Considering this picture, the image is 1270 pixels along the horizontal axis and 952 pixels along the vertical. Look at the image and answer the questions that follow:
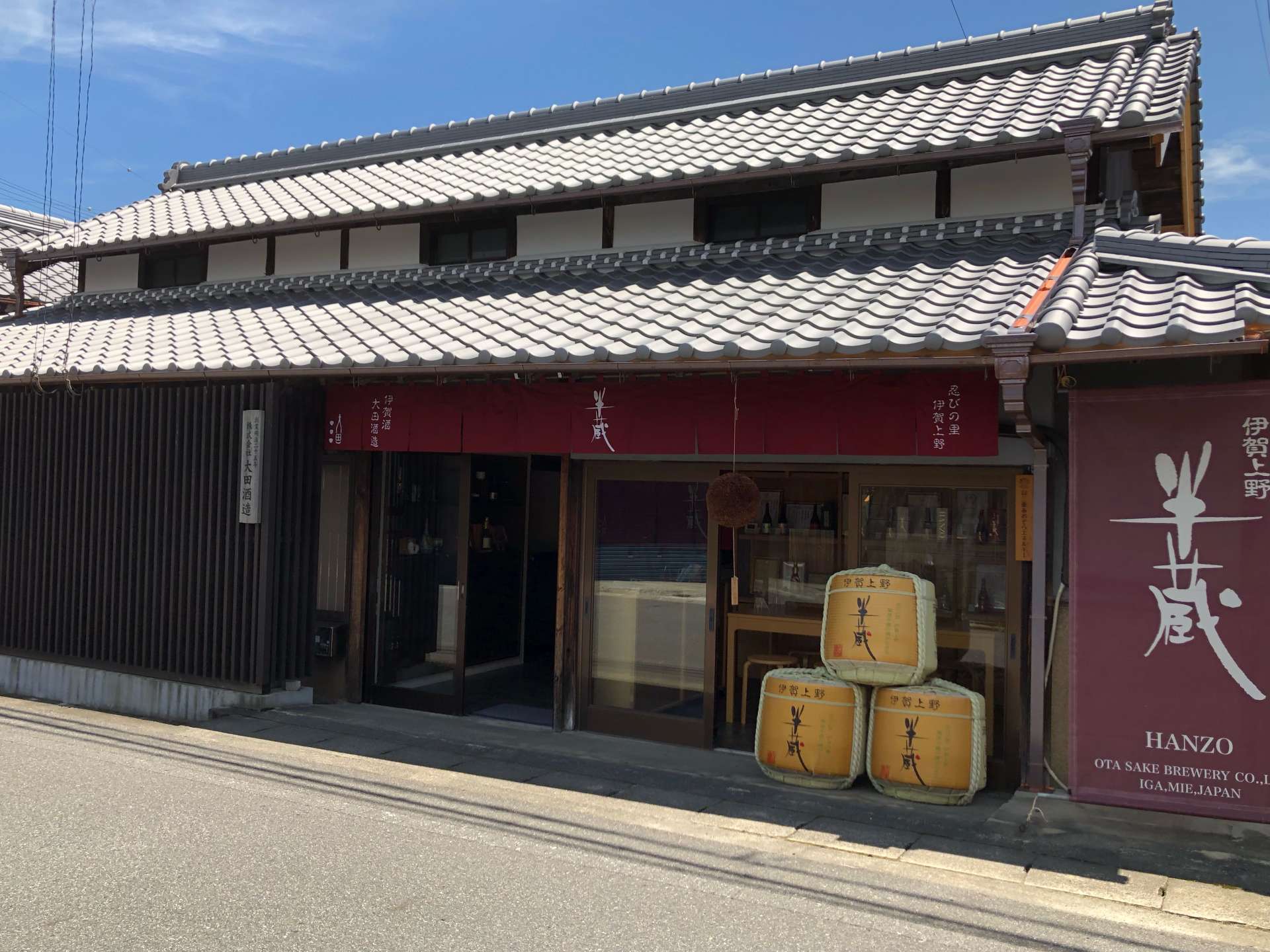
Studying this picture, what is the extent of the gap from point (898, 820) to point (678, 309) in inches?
166

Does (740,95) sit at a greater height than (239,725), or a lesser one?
greater

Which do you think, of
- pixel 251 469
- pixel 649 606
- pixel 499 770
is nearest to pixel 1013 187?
pixel 649 606

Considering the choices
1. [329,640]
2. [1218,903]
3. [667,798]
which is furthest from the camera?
[329,640]

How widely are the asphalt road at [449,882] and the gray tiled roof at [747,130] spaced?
5.56 m

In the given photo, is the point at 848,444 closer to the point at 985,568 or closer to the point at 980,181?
the point at 985,568

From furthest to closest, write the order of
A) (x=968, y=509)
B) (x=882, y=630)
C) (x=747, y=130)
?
1. (x=747, y=130)
2. (x=968, y=509)
3. (x=882, y=630)

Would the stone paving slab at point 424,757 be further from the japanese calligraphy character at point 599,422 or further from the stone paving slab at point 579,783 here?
the japanese calligraphy character at point 599,422

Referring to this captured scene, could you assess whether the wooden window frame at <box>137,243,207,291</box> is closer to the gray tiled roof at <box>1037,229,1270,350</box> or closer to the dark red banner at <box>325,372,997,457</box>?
the dark red banner at <box>325,372,997,457</box>

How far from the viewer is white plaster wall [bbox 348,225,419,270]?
450 inches

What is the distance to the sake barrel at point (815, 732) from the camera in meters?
7.50

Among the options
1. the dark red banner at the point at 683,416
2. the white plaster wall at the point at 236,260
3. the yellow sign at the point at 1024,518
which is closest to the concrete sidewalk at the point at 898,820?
the yellow sign at the point at 1024,518

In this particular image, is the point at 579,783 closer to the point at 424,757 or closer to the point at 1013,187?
the point at 424,757

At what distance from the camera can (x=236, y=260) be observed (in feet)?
41.4

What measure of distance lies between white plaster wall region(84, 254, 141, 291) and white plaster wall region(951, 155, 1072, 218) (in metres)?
10.3
